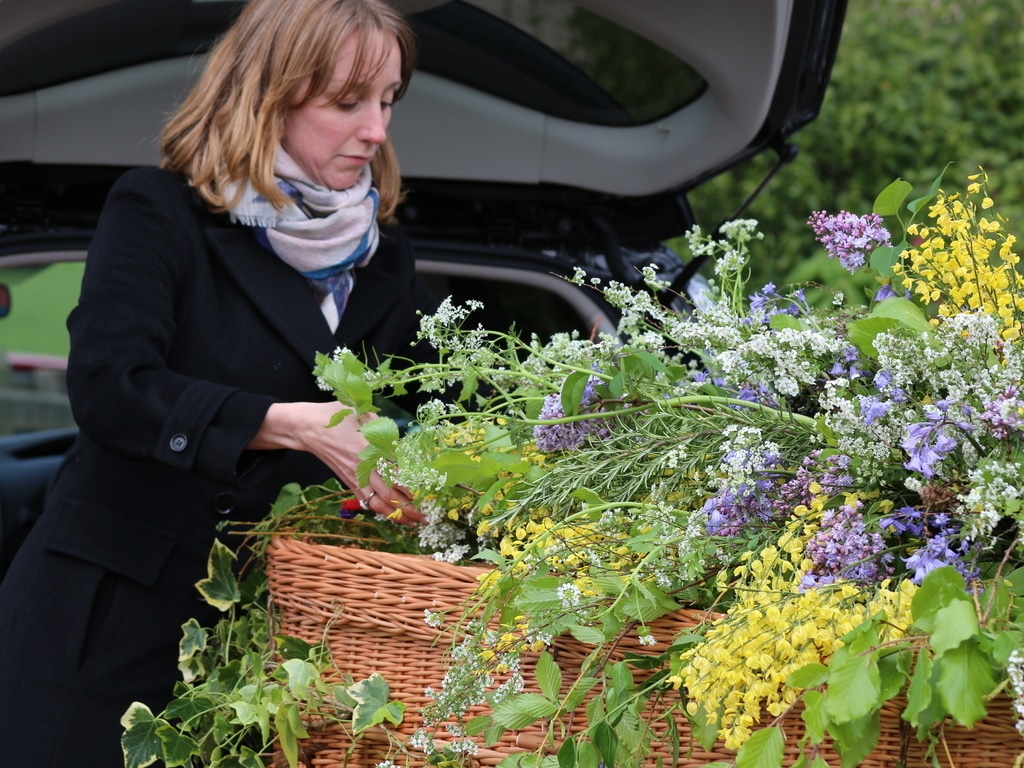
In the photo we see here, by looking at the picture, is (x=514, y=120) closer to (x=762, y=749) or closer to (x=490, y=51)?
(x=490, y=51)

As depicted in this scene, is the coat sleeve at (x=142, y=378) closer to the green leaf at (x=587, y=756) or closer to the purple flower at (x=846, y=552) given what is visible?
the green leaf at (x=587, y=756)

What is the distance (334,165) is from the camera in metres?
2.03

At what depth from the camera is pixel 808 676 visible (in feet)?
3.18

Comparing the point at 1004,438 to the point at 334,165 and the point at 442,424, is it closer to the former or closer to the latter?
the point at 442,424

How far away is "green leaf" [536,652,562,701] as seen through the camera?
1158mm

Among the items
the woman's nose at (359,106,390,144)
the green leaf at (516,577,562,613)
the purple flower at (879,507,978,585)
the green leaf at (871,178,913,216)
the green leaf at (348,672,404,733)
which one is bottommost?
the green leaf at (348,672,404,733)

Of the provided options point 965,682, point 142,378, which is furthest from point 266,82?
point 965,682

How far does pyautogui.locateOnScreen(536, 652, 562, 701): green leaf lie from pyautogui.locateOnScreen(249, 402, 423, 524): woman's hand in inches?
13.2

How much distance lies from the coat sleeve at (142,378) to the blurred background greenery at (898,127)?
4.53 meters

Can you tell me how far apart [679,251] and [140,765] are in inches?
84.2

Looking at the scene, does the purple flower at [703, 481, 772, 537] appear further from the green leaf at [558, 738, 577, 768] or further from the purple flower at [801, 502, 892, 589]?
the green leaf at [558, 738, 577, 768]

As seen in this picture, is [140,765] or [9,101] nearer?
[140,765]

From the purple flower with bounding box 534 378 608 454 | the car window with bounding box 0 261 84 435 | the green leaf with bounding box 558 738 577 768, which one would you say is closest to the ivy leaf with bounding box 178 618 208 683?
the purple flower with bounding box 534 378 608 454

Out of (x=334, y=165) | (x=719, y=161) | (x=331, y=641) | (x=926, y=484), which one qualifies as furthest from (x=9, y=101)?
(x=926, y=484)
